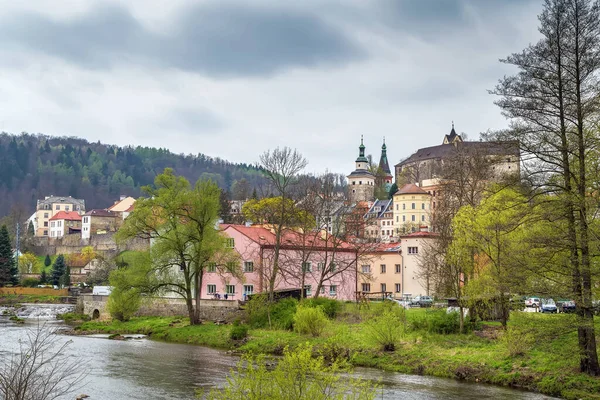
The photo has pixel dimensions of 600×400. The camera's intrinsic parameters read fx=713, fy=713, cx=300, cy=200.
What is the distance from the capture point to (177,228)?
1933 inches

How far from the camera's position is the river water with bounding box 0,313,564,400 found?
2573cm

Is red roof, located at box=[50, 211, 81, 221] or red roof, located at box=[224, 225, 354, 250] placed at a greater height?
red roof, located at box=[50, 211, 81, 221]

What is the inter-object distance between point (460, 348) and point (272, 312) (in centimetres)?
1380

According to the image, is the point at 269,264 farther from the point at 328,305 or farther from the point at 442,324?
the point at 442,324

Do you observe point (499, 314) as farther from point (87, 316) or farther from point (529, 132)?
point (87, 316)

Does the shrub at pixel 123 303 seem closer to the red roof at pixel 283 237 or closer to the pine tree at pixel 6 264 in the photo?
the red roof at pixel 283 237

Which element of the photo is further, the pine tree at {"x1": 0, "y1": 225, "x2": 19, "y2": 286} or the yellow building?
the yellow building

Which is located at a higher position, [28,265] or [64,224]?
[64,224]

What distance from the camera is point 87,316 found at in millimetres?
61781

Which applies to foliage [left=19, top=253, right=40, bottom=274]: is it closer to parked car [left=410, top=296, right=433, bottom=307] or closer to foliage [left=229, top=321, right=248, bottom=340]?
parked car [left=410, top=296, right=433, bottom=307]

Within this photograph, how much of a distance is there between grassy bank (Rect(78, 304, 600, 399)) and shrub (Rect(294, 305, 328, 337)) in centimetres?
46

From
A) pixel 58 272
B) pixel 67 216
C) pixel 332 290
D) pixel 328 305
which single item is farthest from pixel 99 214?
pixel 328 305

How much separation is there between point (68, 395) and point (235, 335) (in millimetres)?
17315

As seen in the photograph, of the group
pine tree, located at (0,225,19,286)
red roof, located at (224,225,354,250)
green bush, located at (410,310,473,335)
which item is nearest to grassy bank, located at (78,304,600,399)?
green bush, located at (410,310,473,335)
